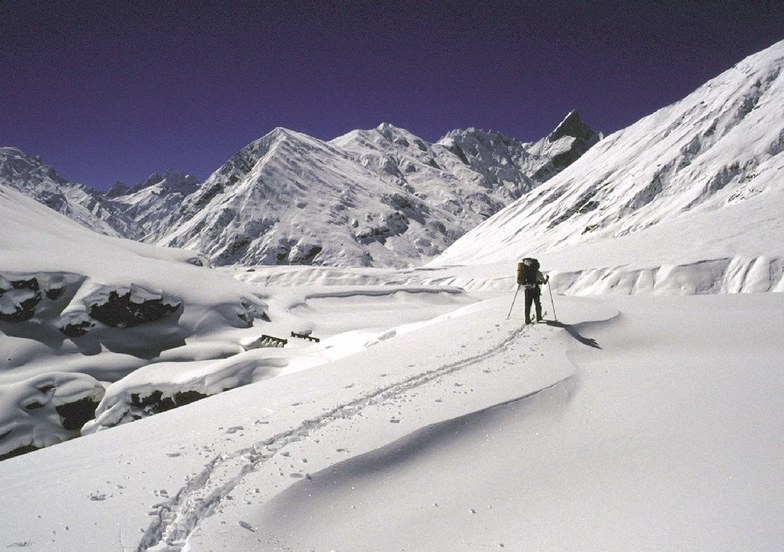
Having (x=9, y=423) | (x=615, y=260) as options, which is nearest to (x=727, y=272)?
(x=615, y=260)

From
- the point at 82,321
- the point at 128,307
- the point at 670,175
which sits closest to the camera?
the point at 82,321

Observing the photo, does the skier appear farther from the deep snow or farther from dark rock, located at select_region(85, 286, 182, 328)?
dark rock, located at select_region(85, 286, 182, 328)

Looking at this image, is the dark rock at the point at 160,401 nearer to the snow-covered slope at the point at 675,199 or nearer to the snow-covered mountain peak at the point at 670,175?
the snow-covered slope at the point at 675,199

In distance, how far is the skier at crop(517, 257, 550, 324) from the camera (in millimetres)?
11969

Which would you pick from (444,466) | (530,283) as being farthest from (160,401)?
(444,466)

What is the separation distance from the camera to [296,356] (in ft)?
58.4

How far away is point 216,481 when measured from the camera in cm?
496

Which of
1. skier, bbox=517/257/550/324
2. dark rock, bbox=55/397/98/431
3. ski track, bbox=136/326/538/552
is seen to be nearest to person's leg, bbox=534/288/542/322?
skier, bbox=517/257/550/324

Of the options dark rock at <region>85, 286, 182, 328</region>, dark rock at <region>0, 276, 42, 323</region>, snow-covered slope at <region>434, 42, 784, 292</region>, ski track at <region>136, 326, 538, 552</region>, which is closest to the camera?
ski track at <region>136, 326, 538, 552</region>

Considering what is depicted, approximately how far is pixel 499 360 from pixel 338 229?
162m

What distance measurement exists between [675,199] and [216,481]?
3563 inches

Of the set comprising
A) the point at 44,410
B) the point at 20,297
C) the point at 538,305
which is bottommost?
the point at 44,410

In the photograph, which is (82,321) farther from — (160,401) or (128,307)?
(160,401)

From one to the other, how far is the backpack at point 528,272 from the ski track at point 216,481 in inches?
237
